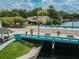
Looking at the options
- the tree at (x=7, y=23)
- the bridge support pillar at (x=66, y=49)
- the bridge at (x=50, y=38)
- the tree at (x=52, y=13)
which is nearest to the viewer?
the bridge at (x=50, y=38)

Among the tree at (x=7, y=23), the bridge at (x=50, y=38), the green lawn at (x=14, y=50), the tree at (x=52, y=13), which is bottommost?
the green lawn at (x=14, y=50)

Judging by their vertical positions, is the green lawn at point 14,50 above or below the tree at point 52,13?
below

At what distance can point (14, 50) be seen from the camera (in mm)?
66938

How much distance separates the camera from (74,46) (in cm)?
8094

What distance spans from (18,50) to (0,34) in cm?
881

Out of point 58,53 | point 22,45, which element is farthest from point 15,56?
point 58,53

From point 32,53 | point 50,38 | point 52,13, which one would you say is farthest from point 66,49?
point 52,13

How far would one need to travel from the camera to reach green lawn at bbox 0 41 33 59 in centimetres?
6033

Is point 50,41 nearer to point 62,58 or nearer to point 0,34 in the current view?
point 62,58

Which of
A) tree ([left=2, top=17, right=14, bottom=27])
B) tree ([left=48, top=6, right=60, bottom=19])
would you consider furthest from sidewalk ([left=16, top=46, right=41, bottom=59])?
tree ([left=48, top=6, right=60, bottom=19])

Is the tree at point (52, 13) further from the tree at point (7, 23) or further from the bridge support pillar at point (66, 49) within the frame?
the bridge support pillar at point (66, 49)

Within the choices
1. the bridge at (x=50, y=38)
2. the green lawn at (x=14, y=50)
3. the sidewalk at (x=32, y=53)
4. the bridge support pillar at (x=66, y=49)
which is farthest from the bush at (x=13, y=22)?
the sidewalk at (x=32, y=53)

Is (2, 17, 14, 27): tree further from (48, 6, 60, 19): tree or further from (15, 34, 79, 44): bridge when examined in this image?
(48, 6, 60, 19): tree

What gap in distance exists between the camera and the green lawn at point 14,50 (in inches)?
2375
